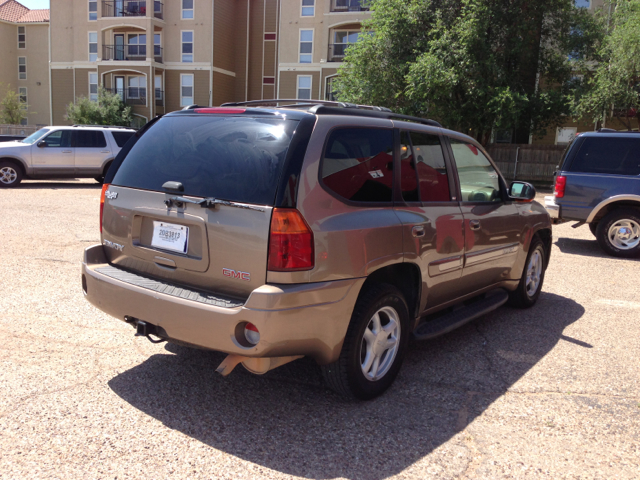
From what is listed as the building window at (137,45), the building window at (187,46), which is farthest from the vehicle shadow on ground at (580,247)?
the building window at (137,45)

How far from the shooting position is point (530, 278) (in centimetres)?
600

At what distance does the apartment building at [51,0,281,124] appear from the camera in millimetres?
39094

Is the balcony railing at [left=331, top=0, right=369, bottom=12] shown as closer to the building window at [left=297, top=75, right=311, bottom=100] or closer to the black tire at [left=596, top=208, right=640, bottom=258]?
the building window at [left=297, top=75, right=311, bottom=100]

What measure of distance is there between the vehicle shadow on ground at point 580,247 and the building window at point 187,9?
35263mm

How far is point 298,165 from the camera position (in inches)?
123

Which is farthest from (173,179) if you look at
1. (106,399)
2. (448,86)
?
(448,86)

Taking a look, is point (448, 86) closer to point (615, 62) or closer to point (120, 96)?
point (615, 62)

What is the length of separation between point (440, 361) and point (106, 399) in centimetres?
252

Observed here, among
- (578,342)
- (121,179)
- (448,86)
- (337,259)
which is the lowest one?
(578,342)

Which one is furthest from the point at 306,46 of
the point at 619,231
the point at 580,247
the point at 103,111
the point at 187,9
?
the point at 619,231

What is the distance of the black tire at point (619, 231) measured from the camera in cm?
917

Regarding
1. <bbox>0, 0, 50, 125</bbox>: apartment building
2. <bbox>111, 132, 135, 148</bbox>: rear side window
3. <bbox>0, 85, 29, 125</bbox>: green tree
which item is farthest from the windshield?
<bbox>0, 0, 50, 125</bbox>: apartment building

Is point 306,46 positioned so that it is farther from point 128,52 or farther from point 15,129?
point 15,129

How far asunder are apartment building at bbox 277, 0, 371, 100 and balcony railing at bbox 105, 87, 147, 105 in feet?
34.6
